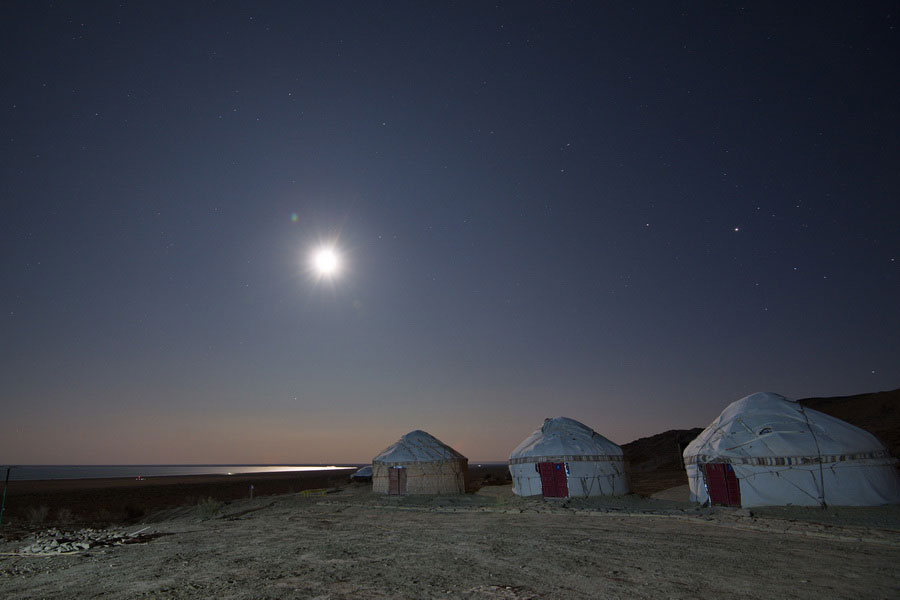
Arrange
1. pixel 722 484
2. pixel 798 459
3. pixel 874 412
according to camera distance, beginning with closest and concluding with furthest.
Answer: pixel 798 459 → pixel 722 484 → pixel 874 412

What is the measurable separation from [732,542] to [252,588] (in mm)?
9375

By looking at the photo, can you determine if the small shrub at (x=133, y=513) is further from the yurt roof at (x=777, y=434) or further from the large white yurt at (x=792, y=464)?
the yurt roof at (x=777, y=434)

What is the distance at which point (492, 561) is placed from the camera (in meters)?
8.32

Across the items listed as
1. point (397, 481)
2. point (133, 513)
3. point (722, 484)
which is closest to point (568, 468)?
point (722, 484)

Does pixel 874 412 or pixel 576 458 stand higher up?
pixel 874 412

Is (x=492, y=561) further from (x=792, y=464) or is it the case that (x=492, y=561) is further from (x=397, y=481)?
(x=397, y=481)

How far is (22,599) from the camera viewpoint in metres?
6.44

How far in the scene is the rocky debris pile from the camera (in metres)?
9.99

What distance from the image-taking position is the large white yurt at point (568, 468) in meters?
20.5

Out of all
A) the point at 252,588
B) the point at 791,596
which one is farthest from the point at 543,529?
the point at 252,588

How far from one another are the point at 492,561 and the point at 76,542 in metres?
9.29

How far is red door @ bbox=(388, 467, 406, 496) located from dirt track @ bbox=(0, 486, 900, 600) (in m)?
9.76

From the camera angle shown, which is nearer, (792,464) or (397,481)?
(792,464)

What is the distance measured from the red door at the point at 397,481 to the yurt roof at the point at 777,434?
42.6 ft
